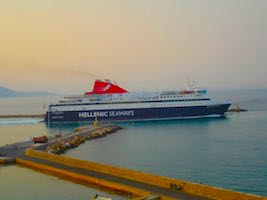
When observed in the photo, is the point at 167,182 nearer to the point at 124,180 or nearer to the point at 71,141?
the point at 124,180

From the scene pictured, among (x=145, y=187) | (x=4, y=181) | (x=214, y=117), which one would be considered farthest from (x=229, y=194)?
(x=214, y=117)

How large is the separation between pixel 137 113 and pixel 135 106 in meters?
0.90

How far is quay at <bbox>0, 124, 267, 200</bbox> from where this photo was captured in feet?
28.9

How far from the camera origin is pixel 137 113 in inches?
1622

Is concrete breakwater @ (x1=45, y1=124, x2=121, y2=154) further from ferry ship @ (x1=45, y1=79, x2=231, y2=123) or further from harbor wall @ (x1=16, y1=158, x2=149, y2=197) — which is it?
ferry ship @ (x1=45, y1=79, x2=231, y2=123)

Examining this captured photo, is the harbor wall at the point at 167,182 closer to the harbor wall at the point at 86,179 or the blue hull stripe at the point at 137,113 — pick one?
the harbor wall at the point at 86,179

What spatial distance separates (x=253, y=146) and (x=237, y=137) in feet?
13.5

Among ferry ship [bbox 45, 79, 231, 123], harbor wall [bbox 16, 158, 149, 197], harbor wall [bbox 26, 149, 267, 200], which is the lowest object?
harbor wall [bbox 16, 158, 149, 197]

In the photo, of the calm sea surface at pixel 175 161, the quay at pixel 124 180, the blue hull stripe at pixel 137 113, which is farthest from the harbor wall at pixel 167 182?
the blue hull stripe at pixel 137 113

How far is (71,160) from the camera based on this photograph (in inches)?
539

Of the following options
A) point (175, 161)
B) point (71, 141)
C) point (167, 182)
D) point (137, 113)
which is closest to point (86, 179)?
point (167, 182)

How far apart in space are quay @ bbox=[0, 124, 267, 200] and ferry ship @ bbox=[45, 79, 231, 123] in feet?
82.6

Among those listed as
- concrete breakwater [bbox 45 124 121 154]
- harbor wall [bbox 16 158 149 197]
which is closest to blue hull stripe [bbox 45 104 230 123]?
concrete breakwater [bbox 45 124 121 154]

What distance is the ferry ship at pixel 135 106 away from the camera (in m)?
40.6
